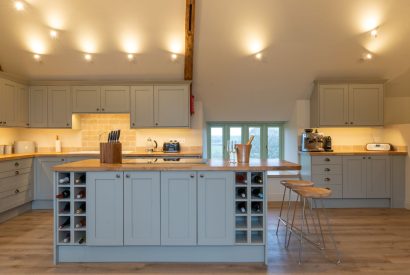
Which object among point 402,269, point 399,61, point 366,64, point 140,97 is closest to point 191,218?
point 402,269

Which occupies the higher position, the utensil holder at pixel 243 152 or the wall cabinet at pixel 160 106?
the wall cabinet at pixel 160 106

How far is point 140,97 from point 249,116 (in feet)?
6.71

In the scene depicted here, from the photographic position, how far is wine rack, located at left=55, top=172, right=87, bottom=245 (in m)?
2.57

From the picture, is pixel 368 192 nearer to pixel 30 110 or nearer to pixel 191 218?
pixel 191 218

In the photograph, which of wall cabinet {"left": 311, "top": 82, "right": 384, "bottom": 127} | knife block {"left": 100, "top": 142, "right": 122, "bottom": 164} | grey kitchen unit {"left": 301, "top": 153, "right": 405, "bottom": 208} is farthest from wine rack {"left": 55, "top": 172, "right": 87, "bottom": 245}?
wall cabinet {"left": 311, "top": 82, "right": 384, "bottom": 127}

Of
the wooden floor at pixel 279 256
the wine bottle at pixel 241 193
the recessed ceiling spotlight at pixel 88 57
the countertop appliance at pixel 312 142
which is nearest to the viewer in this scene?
the wooden floor at pixel 279 256

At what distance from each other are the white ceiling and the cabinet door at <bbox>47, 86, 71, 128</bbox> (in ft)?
0.76

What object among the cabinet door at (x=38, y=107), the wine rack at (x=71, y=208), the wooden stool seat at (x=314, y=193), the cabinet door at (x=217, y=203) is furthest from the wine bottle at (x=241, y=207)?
the cabinet door at (x=38, y=107)

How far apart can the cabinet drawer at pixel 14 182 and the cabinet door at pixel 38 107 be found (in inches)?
35.4

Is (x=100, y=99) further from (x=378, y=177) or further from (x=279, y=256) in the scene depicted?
(x=378, y=177)

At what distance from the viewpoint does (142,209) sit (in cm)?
258

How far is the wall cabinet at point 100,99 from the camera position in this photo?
4.66 m

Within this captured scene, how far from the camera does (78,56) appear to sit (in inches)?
170

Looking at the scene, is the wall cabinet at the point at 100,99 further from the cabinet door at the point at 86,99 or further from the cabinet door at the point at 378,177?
the cabinet door at the point at 378,177
